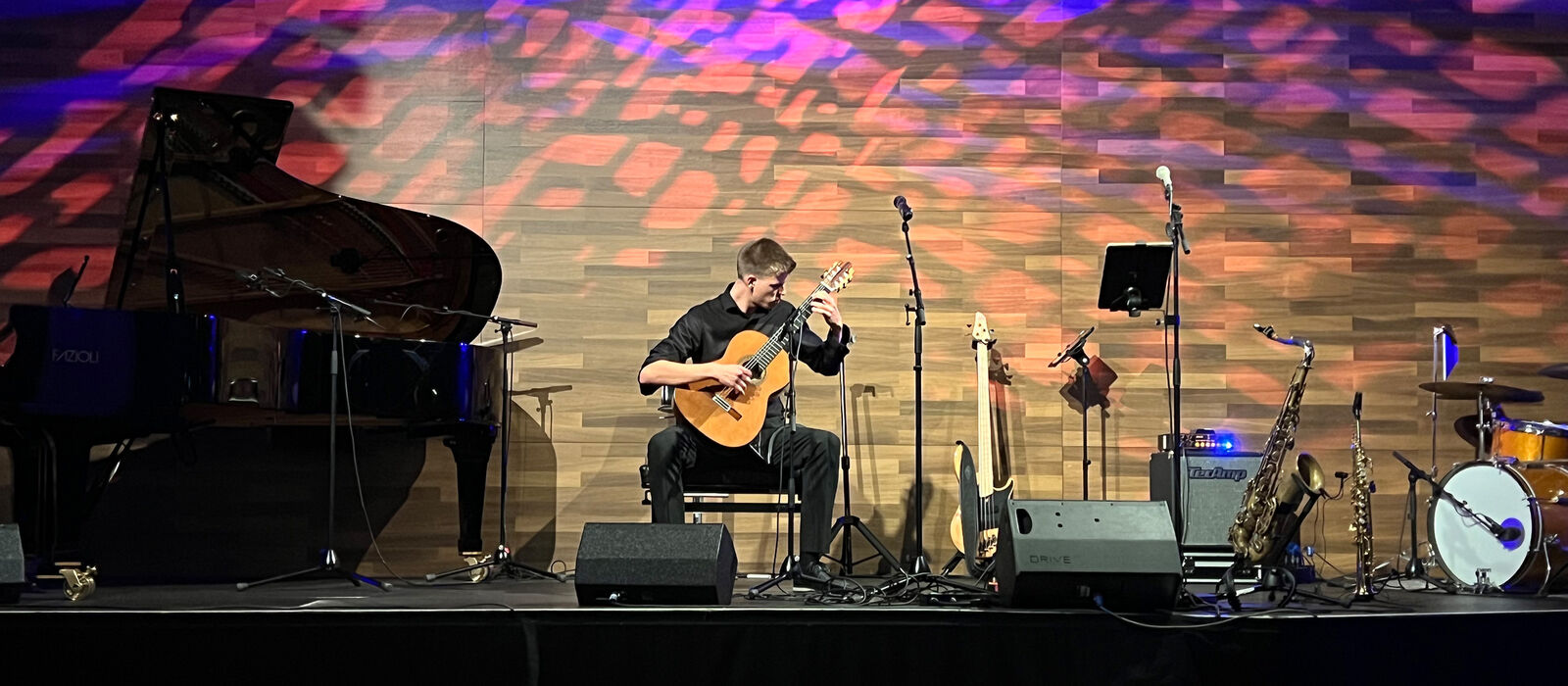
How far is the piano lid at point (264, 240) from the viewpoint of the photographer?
199 inches

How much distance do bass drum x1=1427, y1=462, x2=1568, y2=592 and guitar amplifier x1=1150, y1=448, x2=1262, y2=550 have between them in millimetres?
755

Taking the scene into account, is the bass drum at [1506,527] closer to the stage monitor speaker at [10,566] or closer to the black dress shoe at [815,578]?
the black dress shoe at [815,578]

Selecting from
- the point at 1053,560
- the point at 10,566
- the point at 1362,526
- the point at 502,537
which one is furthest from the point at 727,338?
the point at 10,566

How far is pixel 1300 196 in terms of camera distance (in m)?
6.37

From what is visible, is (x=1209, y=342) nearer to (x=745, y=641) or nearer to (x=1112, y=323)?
(x=1112, y=323)

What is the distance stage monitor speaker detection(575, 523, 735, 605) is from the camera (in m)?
3.79

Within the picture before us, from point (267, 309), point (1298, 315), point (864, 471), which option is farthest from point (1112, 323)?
point (267, 309)

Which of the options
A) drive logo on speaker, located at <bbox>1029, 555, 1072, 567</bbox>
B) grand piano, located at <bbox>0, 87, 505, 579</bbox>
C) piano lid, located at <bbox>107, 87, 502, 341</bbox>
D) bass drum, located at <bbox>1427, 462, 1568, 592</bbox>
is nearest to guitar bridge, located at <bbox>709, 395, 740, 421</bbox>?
grand piano, located at <bbox>0, 87, 505, 579</bbox>

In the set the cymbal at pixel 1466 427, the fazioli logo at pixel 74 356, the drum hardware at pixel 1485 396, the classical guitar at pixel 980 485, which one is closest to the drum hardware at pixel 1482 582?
the drum hardware at pixel 1485 396

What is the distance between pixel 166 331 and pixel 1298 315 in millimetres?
4727

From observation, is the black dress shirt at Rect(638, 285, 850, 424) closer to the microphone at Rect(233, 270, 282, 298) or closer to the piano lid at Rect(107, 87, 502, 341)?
the piano lid at Rect(107, 87, 502, 341)

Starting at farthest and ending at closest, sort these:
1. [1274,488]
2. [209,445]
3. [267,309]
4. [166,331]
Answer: [209,445] → [267,309] → [1274,488] → [166,331]

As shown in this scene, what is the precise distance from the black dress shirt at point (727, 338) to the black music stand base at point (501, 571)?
91 centimetres

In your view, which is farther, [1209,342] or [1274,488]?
[1209,342]
